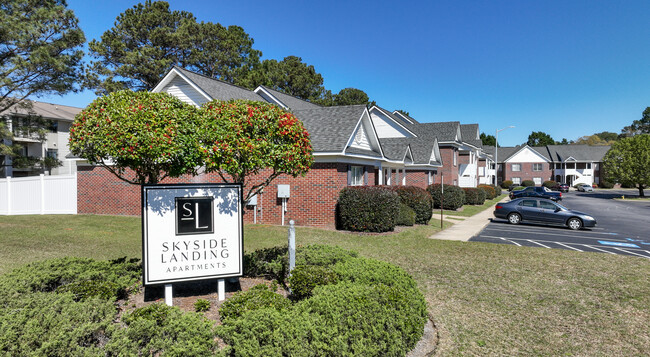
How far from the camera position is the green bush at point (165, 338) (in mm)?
3926

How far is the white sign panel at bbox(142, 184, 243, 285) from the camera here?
19.5 feet

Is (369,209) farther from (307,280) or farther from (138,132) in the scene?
(138,132)

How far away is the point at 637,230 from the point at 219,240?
20523mm

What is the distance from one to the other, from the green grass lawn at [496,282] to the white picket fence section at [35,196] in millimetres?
4808

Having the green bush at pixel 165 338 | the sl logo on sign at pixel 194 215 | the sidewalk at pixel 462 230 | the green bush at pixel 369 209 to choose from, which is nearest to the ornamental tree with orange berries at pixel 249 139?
the sl logo on sign at pixel 194 215

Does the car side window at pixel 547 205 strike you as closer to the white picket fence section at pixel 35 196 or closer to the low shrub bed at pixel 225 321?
the low shrub bed at pixel 225 321

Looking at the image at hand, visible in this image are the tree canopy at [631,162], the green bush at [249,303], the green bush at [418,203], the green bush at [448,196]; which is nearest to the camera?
the green bush at [249,303]

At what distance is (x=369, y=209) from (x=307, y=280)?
9507 mm

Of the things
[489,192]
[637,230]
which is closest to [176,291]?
[637,230]

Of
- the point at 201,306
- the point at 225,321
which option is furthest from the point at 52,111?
the point at 225,321

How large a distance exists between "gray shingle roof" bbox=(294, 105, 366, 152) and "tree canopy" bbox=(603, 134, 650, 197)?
41704 mm

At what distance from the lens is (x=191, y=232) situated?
6215mm

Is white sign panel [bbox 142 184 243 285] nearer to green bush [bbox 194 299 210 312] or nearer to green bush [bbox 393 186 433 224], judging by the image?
green bush [bbox 194 299 210 312]

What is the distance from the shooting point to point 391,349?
4.49 meters
